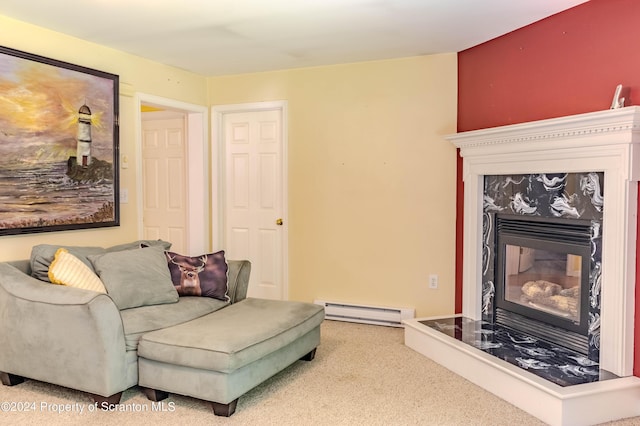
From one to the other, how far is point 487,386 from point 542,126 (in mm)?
1579

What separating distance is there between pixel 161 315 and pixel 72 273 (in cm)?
55

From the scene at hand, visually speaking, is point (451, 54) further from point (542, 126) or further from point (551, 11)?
point (542, 126)

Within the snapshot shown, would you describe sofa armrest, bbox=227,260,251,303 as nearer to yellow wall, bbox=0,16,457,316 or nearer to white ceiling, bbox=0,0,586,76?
yellow wall, bbox=0,16,457,316

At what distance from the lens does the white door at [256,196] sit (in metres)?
4.88

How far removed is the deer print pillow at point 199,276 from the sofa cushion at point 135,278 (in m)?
0.09

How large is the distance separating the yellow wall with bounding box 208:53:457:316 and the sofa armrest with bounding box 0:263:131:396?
89.2 inches

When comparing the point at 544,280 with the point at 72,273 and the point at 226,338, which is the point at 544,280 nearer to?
the point at 226,338

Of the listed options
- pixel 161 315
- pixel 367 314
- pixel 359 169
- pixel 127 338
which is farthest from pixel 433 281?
pixel 127 338

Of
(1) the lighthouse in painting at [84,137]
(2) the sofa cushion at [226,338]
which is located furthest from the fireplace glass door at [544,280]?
(1) the lighthouse in painting at [84,137]

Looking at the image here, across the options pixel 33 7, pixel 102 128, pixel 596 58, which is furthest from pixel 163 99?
pixel 596 58

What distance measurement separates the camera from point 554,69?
3295 millimetres

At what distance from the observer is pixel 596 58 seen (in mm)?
2998

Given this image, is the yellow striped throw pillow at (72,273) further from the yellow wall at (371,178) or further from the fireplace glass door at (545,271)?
the fireplace glass door at (545,271)

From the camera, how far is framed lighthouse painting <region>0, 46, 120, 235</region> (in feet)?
10.7
